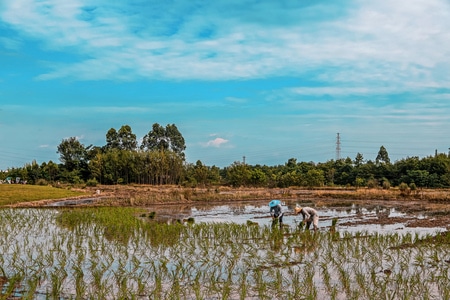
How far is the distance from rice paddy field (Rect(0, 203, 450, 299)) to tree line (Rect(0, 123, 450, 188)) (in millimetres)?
34401

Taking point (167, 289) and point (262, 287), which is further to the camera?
point (167, 289)

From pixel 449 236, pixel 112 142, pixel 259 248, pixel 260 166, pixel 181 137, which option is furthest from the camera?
pixel 260 166

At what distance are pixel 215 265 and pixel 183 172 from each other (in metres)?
46.1

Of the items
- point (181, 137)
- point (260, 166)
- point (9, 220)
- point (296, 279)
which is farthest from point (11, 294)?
point (260, 166)

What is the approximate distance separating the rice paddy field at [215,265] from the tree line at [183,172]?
113 feet

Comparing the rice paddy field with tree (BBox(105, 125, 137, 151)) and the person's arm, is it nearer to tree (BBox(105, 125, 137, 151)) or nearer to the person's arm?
the person's arm

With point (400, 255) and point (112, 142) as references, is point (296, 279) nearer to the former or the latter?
point (400, 255)

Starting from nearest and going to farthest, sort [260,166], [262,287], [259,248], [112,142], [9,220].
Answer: [262,287] → [259,248] → [9,220] → [112,142] → [260,166]

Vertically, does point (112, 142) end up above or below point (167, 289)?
above

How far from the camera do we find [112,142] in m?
60.2

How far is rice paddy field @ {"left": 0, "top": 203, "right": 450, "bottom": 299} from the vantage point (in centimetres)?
639

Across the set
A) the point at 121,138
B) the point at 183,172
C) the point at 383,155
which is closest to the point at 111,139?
the point at 121,138

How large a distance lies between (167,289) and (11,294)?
87.6 inches

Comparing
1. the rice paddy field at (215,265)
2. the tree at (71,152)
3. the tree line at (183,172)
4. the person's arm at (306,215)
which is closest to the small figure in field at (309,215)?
the person's arm at (306,215)
